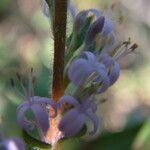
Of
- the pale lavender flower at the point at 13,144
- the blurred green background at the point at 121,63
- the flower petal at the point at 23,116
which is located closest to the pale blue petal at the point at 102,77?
the flower petal at the point at 23,116

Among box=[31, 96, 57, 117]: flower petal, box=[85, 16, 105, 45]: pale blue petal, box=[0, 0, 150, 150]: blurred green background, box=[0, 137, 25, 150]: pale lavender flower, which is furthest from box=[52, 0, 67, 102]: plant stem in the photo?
box=[0, 0, 150, 150]: blurred green background

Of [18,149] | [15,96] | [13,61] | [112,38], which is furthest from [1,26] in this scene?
[18,149]

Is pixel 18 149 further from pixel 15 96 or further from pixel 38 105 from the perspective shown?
pixel 15 96

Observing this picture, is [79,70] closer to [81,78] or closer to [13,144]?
[81,78]

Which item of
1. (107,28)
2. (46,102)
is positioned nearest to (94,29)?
(107,28)

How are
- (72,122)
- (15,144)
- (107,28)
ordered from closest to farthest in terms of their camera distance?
(15,144) < (72,122) < (107,28)

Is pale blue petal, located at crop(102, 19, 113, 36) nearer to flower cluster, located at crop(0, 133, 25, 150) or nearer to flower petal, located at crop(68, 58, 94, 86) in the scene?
flower petal, located at crop(68, 58, 94, 86)
